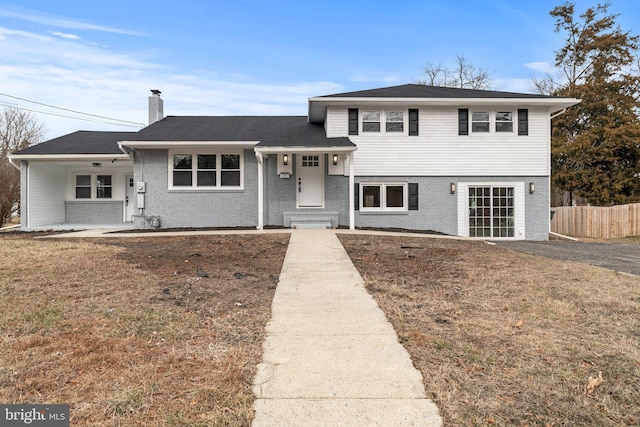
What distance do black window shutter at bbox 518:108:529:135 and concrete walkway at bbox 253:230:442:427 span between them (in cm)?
1203

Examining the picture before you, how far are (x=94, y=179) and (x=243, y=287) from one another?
45.3ft

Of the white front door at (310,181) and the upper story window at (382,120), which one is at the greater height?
the upper story window at (382,120)

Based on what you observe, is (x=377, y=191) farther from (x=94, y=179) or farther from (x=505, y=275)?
(x=94, y=179)

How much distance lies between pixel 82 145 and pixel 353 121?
1100 cm

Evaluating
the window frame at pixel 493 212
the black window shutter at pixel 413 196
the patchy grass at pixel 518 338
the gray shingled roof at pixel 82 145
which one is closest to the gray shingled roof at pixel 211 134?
the gray shingled roof at pixel 82 145

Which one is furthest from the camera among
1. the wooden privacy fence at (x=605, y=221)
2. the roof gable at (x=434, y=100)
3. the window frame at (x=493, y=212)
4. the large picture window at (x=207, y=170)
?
the wooden privacy fence at (x=605, y=221)

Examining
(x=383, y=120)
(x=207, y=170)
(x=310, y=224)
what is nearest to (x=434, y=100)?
(x=383, y=120)

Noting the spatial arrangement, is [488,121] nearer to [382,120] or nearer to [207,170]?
[382,120]

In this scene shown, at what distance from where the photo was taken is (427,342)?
3.39 metres

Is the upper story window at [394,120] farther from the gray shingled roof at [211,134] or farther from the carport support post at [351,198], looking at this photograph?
the carport support post at [351,198]

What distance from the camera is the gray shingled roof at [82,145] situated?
1439 cm

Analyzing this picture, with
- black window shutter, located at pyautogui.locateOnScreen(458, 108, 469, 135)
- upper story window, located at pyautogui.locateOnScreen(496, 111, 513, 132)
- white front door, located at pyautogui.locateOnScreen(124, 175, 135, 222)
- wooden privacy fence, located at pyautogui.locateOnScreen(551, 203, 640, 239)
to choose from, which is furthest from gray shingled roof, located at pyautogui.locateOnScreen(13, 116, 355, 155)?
wooden privacy fence, located at pyautogui.locateOnScreen(551, 203, 640, 239)

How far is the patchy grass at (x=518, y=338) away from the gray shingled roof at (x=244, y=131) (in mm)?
7261

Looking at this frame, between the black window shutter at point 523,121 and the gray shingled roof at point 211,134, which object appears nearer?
the gray shingled roof at point 211,134
